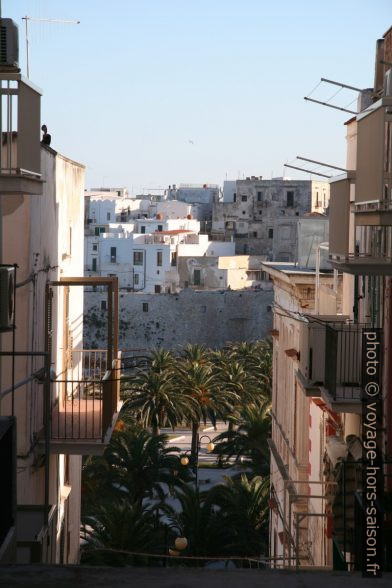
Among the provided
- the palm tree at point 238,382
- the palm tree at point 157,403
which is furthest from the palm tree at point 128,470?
the palm tree at point 238,382

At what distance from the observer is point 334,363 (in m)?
13.3

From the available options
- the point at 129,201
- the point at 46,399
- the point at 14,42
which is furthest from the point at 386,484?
the point at 129,201

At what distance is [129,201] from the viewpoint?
128 meters

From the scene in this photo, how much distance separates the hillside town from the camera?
10.6m

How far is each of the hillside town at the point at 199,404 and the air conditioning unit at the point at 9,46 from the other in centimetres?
2

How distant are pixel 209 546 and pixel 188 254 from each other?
7589 cm

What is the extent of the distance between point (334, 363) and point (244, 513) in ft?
46.3

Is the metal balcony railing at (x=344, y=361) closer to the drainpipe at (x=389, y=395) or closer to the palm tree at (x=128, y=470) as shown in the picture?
the drainpipe at (x=389, y=395)

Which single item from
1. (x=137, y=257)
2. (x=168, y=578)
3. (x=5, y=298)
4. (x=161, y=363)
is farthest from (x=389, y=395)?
(x=137, y=257)

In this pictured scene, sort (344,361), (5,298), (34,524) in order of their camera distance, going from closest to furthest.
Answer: (5,298) < (34,524) < (344,361)

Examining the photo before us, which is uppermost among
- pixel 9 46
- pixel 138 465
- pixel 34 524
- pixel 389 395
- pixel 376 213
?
pixel 9 46

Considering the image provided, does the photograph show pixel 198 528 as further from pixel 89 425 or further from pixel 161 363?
pixel 161 363

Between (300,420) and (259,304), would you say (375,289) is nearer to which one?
(300,420)

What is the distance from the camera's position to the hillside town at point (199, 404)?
10.6 metres
